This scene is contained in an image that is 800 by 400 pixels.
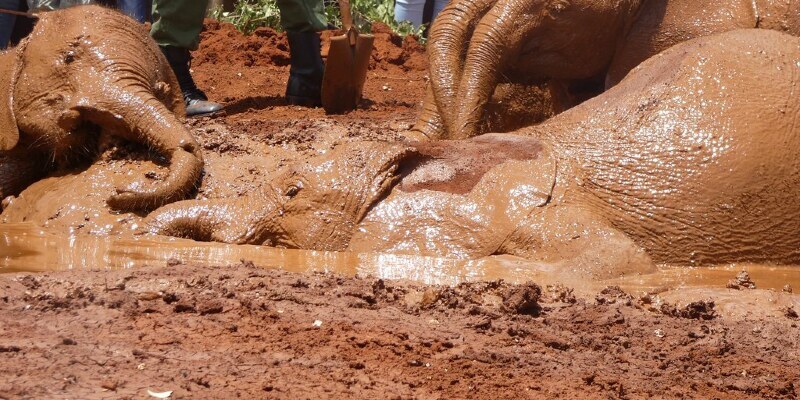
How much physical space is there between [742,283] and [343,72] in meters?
4.96

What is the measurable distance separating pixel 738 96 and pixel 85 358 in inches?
149

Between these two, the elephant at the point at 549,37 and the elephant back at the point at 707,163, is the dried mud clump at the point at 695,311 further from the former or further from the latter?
the elephant at the point at 549,37

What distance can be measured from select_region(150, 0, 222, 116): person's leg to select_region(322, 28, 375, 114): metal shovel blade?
87 centimetres

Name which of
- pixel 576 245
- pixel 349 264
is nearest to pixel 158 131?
pixel 349 264

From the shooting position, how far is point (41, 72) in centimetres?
764

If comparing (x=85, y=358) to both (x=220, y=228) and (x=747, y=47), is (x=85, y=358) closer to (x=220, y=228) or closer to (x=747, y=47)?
(x=220, y=228)

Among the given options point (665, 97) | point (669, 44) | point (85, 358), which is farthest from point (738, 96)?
point (85, 358)

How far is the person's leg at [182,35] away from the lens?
9992 millimetres

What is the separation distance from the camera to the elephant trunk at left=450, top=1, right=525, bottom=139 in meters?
8.36

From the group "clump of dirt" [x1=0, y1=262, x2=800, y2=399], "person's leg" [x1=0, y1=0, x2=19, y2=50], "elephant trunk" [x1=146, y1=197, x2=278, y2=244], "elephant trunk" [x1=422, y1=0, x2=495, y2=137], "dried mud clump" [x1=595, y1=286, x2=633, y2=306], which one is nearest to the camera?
"clump of dirt" [x1=0, y1=262, x2=800, y2=399]

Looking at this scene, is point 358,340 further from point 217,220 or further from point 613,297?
point 217,220

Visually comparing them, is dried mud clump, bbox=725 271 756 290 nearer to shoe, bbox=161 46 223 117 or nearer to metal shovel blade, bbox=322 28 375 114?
metal shovel blade, bbox=322 28 375 114

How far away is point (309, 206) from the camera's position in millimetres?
6258

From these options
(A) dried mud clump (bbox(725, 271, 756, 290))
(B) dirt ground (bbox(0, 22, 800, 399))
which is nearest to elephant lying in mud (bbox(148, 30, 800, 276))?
(A) dried mud clump (bbox(725, 271, 756, 290))
